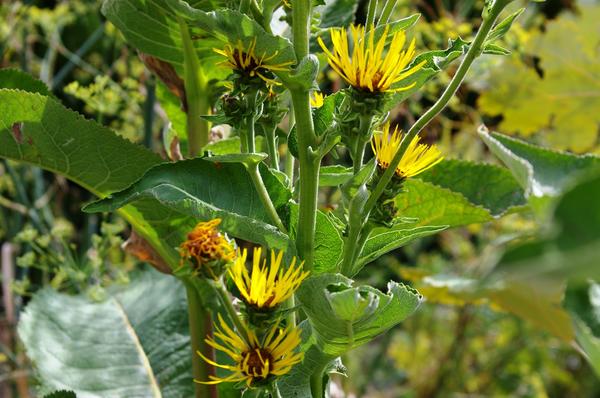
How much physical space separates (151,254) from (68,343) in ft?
0.40

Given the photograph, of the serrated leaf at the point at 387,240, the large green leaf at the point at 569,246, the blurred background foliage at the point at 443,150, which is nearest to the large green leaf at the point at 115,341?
the blurred background foliage at the point at 443,150

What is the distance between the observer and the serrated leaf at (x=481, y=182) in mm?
535

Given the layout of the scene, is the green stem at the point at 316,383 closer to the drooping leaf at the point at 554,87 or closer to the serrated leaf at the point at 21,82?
the serrated leaf at the point at 21,82

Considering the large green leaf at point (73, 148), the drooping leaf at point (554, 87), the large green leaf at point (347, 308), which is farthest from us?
the drooping leaf at point (554, 87)

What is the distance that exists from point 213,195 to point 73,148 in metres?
0.12

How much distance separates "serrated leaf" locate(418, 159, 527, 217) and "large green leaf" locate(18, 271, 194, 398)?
225 millimetres

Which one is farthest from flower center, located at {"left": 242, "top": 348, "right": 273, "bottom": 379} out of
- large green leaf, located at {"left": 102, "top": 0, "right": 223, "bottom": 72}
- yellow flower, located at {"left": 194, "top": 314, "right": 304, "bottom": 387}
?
large green leaf, located at {"left": 102, "top": 0, "right": 223, "bottom": 72}

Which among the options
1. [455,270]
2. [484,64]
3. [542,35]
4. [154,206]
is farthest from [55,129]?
[455,270]

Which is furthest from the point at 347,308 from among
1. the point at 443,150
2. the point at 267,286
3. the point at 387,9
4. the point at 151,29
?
the point at 443,150

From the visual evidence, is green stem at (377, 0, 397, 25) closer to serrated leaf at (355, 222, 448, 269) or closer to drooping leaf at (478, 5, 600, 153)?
serrated leaf at (355, 222, 448, 269)

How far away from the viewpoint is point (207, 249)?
34 centimetres

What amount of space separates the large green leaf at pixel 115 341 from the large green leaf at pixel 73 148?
13 centimetres

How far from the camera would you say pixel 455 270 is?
1415 mm

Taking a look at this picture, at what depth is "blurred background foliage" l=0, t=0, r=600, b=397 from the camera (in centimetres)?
78
